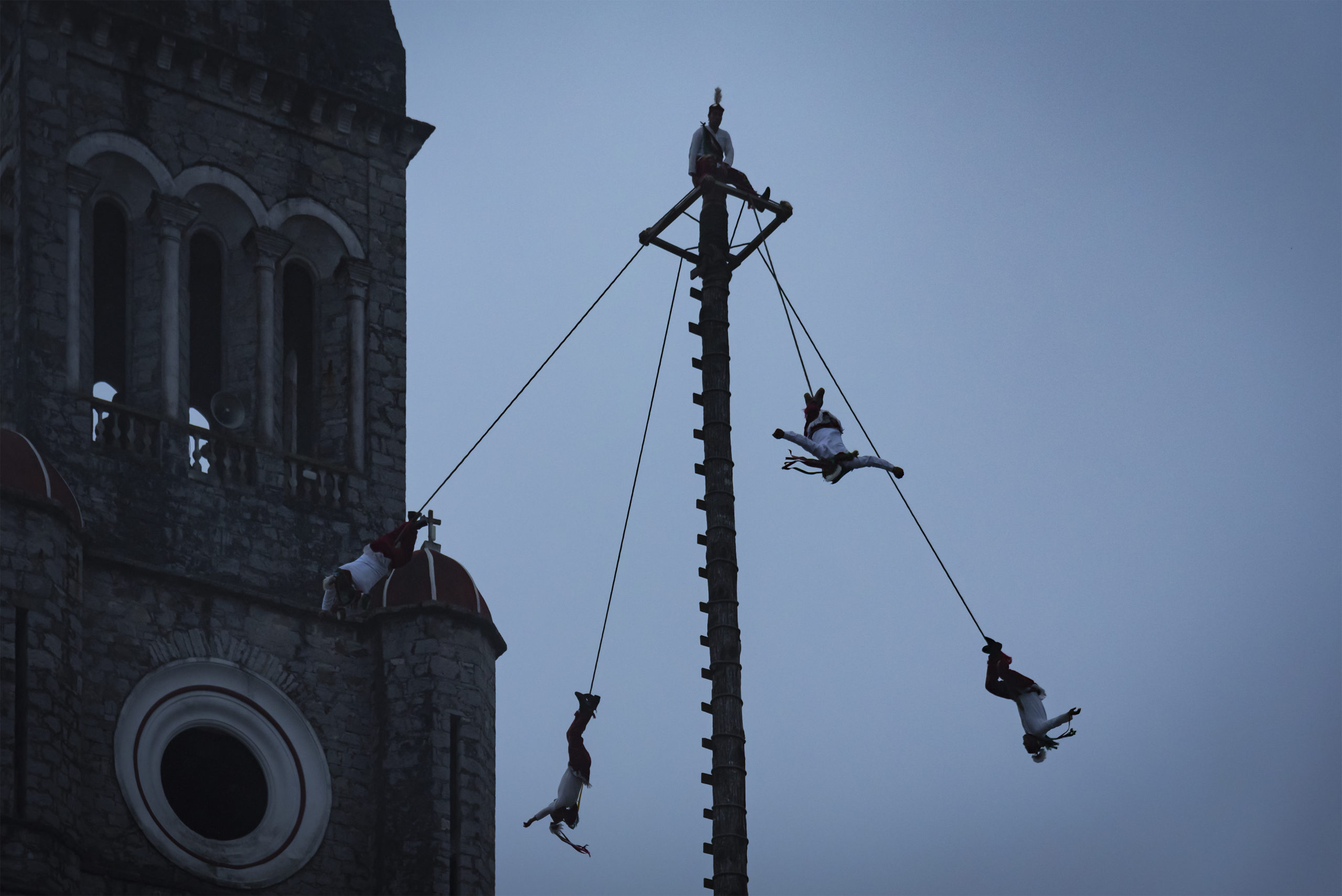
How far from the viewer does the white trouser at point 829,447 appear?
25062 millimetres

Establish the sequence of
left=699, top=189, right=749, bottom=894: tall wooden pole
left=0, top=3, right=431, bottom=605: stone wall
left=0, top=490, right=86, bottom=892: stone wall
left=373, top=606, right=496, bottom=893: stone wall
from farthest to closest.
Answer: left=0, top=3, right=431, bottom=605: stone wall, left=373, top=606, right=496, bottom=893: stone wall, left=0, top=490, right=86, bottom=892: stone wall, left=699, top=189, right=749, bottom=894: tall wooden pole

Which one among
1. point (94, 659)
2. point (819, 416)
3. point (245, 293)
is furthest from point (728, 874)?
point (245, 293)

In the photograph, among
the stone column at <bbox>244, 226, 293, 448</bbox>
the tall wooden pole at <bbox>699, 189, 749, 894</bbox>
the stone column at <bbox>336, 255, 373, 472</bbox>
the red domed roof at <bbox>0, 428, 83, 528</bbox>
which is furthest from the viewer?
the stone column at <bbox>336, 255, 373, 472</bbox>

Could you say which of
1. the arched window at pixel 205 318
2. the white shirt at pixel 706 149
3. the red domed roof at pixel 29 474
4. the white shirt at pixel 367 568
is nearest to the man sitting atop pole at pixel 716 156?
the white shirt at pixel 706 149

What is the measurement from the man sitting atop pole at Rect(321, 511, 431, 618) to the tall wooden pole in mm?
6967

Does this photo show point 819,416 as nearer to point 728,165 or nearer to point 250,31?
point 728,165

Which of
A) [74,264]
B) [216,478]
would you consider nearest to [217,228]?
→ [74,264]

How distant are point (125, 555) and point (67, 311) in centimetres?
417

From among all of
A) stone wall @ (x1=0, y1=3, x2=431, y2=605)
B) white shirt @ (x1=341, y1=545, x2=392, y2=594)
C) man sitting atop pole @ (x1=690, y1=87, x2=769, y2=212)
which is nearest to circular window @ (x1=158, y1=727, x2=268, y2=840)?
stone wall @ (x1=0, y1=3, x2=431, y2=605)

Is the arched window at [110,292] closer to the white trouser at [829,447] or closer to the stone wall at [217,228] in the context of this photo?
the stone wall at [217,228]

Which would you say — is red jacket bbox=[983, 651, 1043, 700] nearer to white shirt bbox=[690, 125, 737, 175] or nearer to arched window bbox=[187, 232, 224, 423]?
white shirt bbox=[690, 125, 737, 175]

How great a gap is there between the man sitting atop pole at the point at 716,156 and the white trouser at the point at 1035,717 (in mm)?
5361

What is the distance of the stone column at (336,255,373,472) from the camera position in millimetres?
43094

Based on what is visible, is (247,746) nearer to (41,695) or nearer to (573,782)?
(41,695)
